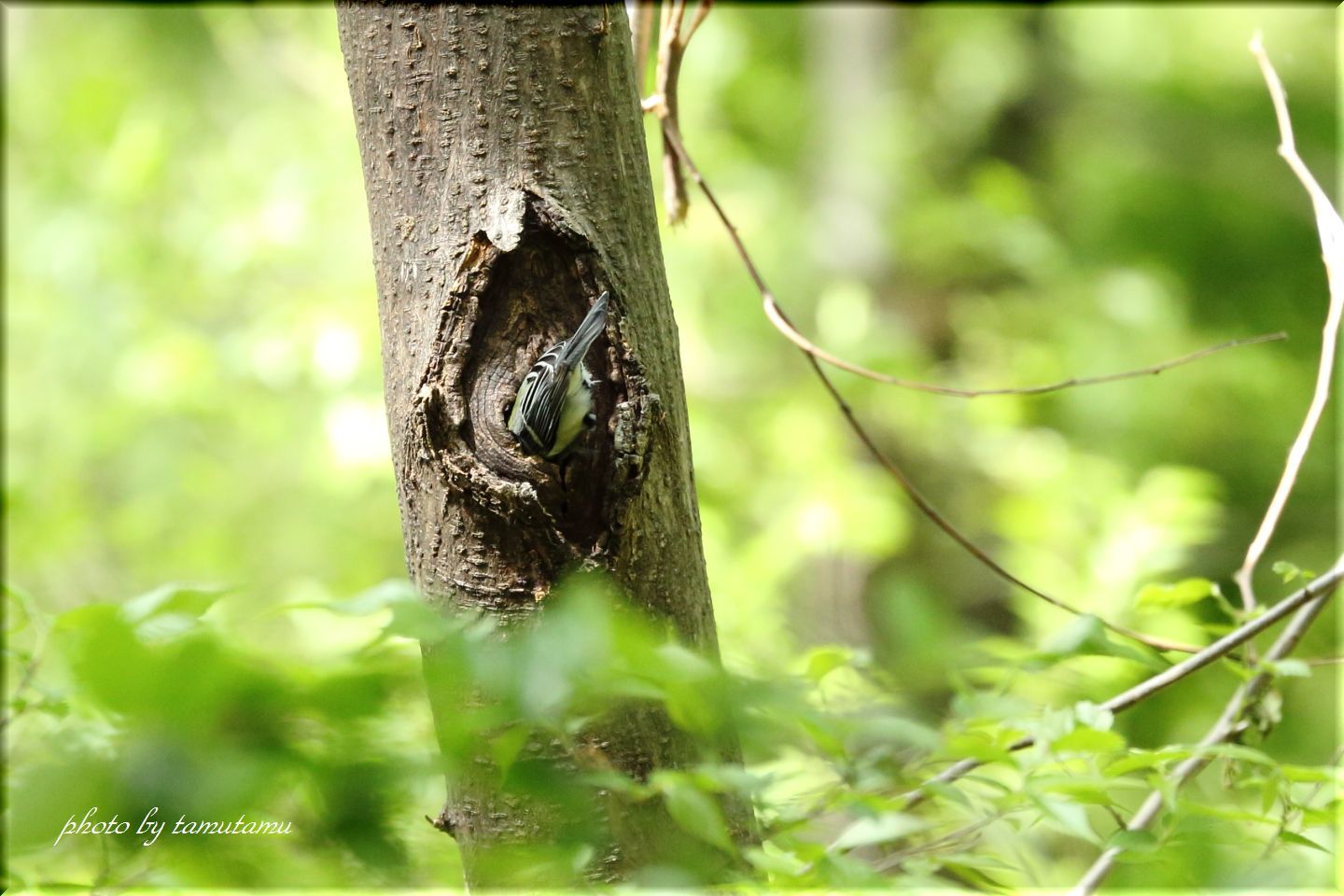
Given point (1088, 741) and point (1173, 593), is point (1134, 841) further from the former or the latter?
point (1173, 593)

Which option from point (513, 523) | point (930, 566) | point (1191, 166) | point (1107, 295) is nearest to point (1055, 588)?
point (930, 566)

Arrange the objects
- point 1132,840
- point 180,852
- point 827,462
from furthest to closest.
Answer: point 827,462
point 1132,840
point 180,852

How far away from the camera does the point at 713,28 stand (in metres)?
4.02

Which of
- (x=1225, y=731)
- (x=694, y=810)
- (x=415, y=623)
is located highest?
(x=415, y=623)

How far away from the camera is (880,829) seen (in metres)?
0.56

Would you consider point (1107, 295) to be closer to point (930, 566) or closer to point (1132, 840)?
point (930, 566)

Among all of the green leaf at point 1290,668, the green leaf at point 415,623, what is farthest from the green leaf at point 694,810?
the green leaf at point 1290,668

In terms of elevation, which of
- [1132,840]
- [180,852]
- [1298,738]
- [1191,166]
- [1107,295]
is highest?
[1191,166]

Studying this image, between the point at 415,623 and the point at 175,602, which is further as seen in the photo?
the point at 175,602

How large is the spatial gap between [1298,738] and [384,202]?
4016mm

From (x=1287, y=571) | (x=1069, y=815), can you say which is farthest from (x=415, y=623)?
(x=1287, y=571)

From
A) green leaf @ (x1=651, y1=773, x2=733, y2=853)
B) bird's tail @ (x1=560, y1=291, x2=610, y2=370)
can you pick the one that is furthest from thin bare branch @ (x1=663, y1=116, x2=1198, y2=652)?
green leaf @ (x1=651, y1=773, x2=733, y2=853)

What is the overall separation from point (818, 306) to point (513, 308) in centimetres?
295

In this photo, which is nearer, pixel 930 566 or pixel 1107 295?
pixel 1107 295
